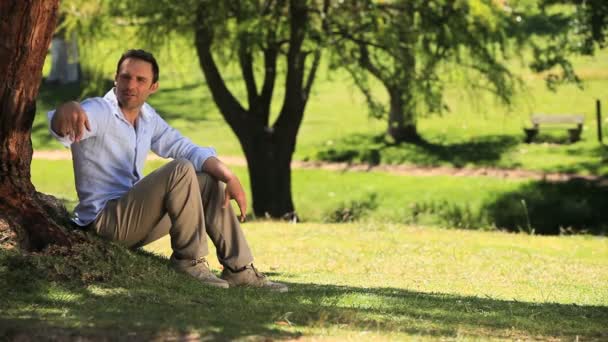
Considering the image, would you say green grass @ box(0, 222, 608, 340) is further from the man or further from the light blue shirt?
the light blue shirt

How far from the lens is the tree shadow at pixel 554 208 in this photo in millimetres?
22391

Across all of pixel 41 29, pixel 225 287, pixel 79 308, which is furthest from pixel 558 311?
pixel 41 29

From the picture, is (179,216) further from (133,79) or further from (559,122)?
(559,122)

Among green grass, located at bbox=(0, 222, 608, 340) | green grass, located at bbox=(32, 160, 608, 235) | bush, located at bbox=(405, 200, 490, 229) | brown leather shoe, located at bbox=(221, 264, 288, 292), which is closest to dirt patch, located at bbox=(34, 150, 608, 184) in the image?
green grass, located at bbox=(32, 160, 608, 235)

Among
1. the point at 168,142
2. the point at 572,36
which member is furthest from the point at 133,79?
the point at 572,36

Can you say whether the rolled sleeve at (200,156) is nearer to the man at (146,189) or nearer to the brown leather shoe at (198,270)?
the man at (146,189)

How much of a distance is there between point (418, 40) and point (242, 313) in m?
14.6

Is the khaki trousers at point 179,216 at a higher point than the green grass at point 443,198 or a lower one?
higher

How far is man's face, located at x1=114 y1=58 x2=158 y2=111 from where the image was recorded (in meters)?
7.34

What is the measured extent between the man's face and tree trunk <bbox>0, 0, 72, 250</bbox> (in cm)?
51

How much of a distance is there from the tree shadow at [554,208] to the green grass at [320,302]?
1144 cm

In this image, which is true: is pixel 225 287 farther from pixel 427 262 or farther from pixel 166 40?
pixel 166 40

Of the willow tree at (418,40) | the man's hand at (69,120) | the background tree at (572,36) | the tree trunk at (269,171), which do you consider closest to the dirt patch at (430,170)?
the background tree at (572,36)

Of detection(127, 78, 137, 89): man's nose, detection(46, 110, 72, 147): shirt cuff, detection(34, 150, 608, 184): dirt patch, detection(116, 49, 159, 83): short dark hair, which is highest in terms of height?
detection(116, 49, 159, 83): short dark hair
